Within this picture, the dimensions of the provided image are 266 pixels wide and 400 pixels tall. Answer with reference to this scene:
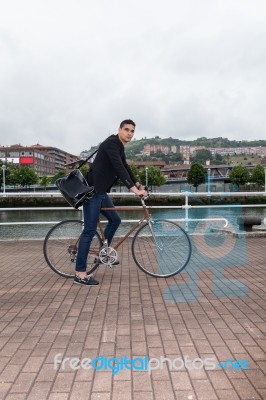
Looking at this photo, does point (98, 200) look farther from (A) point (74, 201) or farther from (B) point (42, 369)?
(B) point (42, 369)

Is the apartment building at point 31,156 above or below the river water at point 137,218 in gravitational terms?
above

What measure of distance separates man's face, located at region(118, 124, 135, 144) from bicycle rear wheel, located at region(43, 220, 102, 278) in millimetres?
1169

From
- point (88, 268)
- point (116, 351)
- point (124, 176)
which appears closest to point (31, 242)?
point (88, 268)

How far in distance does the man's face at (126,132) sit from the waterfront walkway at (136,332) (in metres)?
1.68

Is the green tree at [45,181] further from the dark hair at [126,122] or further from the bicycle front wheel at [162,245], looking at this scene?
the dark hair at [126,122]

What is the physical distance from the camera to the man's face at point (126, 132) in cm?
444

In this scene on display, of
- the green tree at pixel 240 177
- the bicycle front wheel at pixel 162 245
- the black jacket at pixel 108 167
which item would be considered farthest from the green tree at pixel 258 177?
the black jacket at pixel 108 167

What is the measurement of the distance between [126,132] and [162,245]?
1.48m

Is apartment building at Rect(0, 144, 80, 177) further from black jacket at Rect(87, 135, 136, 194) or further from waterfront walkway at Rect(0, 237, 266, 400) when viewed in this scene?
waterfront walkway at Rect(0, 237, 266, 400)

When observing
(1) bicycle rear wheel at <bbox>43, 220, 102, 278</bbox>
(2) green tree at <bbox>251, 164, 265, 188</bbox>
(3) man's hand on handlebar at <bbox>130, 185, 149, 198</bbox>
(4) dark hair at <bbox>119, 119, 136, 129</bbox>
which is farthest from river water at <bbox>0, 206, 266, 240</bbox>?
(2) green tree at <bbox>251, 164, 265, 188</bbox>

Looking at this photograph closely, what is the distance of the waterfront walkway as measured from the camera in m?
2.18

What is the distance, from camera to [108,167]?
4.42 meters

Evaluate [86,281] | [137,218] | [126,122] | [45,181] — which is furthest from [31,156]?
[86,281]

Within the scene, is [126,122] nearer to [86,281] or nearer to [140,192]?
[140,192]
